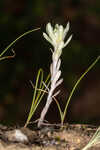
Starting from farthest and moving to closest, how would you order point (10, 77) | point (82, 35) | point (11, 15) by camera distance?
point (82, 35), point (11, 15), point (10, 77)

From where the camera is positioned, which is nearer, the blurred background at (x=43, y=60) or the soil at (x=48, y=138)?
the soil at (x=48, y=138)

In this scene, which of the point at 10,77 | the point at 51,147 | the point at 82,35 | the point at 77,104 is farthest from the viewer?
the point at 82,35

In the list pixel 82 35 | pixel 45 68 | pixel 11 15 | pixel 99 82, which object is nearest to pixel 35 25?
pixel 11 15

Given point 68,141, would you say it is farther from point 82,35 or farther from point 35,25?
Answer: point 82,35

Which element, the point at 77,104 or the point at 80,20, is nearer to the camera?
the point at 77,104

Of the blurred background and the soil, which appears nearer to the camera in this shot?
the soil
